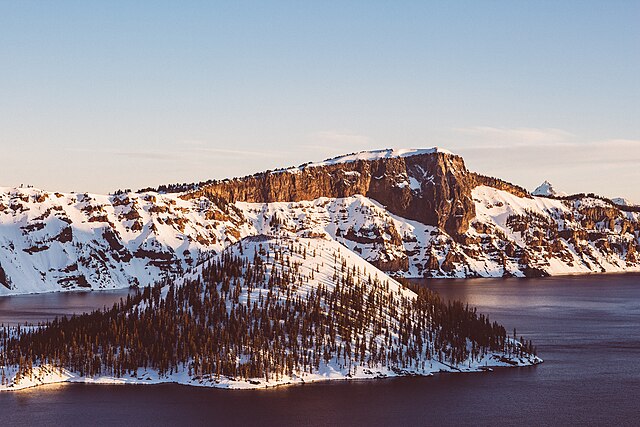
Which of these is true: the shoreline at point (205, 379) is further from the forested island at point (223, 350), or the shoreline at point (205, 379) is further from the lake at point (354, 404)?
the lake at point (354, 404)

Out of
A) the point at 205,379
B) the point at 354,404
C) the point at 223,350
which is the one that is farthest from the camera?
the point at 223,350

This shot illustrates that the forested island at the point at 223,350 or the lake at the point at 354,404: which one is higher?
the forested island at the point at 223,350

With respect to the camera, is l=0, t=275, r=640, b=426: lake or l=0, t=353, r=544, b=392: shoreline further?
l=0, t=353, r=544, b=392: shoreline

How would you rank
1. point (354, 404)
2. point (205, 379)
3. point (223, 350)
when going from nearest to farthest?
1. point (354, 404)
2. point (205, 379)
3. point (223, 350)

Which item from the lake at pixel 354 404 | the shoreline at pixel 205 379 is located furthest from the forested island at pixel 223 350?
the lake at pixel 354 404

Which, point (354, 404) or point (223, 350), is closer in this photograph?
point (354, 404)

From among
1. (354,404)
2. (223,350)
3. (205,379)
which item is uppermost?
(223,350)

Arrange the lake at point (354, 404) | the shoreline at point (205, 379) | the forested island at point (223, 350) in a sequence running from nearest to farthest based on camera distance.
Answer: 1. the lake at point (354, 404)
2. the shoreline at point (205, 379)
3. the forested island at point (223, 350)

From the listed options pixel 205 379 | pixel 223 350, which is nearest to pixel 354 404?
pixel 205 379

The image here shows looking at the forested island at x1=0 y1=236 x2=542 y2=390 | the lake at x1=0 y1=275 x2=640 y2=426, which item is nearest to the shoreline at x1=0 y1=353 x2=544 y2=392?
the forested island at x1=0 y1=236 x2=542 y2=390

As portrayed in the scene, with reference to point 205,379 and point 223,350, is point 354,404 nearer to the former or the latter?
point 205,379

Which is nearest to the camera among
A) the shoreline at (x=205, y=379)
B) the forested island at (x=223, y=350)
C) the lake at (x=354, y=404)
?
the lake at (x=354, y=404)

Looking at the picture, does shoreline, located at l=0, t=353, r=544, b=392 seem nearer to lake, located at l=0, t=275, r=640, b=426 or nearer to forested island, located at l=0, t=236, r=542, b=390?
forested island, located at l=0, t=236, r=542, b=390

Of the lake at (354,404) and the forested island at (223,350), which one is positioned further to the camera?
the forested island at (223,350)
